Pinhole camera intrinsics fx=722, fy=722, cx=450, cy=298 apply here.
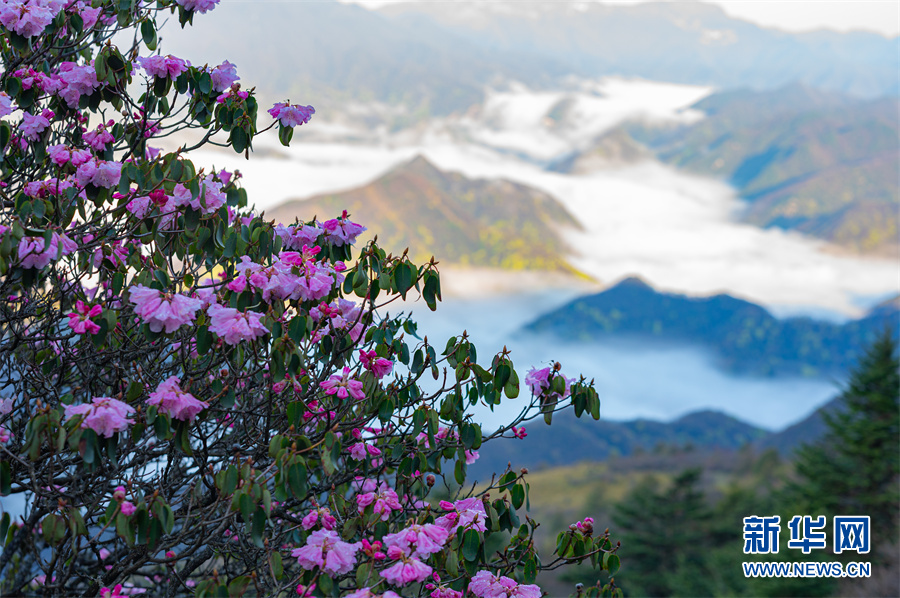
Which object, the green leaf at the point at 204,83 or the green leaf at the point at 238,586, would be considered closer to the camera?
the green leaf at the point at 238,586

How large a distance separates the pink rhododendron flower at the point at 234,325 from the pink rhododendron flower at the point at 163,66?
217 centimetres

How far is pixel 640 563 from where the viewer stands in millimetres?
43406


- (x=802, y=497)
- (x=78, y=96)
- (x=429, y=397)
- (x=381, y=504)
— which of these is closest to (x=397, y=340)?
(x=429, y=397)

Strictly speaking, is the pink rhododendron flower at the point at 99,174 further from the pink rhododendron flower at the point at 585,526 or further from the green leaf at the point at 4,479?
the pink rhododendron flower at the point at 585,526

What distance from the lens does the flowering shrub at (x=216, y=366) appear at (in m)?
3.75

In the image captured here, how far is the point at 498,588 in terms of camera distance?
403 centimetres

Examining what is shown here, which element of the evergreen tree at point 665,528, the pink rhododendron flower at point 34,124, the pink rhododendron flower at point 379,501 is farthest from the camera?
the evergreen tree at point 665,528

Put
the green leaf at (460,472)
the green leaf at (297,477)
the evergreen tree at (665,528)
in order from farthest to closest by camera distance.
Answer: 1. the evergreen tree at (665,528)
2. the green leaf at (460,472)
3. the green leaf at (297,477)

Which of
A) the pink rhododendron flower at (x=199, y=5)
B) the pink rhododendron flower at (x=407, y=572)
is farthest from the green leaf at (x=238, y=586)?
the pink rhododendron flower at (x=199, y=5)

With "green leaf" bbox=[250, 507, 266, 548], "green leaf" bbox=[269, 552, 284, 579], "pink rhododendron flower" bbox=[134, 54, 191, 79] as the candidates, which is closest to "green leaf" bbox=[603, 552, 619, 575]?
"green leaf" bbox=[269, 552, 284, 579]

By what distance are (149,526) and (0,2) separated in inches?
143

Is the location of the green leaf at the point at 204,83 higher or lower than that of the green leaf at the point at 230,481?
higher

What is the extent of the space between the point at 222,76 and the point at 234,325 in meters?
2.34

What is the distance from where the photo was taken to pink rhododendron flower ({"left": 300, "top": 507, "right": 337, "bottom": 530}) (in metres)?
4.02
